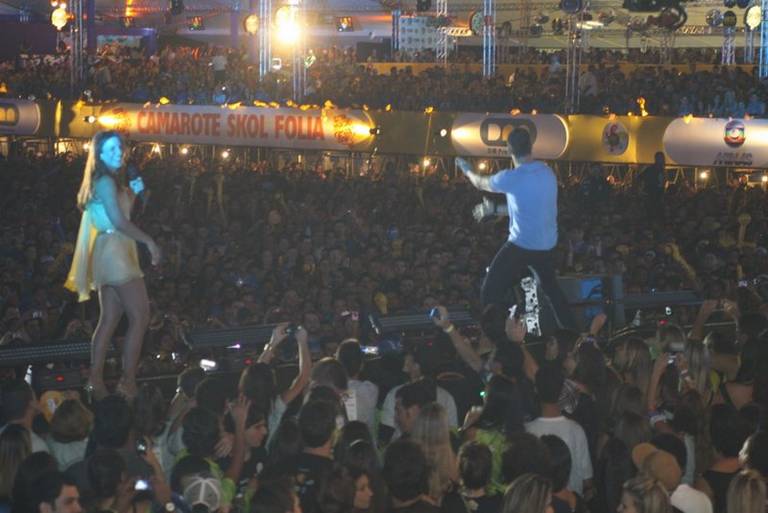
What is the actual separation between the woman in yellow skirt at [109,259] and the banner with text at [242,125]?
15.4 metres

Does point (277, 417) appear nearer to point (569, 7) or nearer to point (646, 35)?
point (569, 7)

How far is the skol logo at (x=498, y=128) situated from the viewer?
20812mm

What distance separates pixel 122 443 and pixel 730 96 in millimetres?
15492

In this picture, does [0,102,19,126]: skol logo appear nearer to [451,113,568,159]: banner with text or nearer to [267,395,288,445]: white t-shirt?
[451,113,568,159]: banner with text

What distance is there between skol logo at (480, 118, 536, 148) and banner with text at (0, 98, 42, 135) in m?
9.60

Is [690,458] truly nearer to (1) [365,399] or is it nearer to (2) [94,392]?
(1) [365,399]

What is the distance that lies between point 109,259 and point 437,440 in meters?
2.36

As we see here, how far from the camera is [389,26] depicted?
44.3 m

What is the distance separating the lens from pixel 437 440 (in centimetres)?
568

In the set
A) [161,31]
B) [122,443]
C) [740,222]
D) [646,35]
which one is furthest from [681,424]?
[161,31]

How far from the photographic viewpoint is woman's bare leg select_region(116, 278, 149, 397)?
7.19 m

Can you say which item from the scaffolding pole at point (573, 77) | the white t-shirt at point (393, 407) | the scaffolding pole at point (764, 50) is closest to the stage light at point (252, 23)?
the scaffolding pole at point (573, 77)

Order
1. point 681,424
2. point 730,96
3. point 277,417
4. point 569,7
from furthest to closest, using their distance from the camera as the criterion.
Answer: point 569,7, point 730,96, point 277,417, point 681,424

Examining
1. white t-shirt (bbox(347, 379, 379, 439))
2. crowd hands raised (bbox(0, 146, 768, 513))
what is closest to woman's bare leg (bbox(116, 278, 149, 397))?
crowd hands raised (bbox(0, 146, 768, 513))
